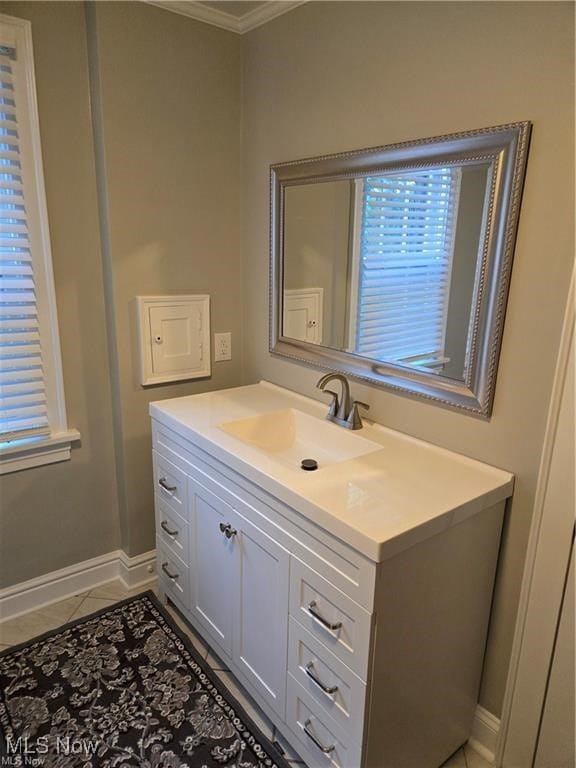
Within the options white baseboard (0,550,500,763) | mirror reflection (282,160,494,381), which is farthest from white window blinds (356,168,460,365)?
white baseboard (0,550,500,763)

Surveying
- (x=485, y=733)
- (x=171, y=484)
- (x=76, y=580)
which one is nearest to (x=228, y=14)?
(x=171, y=484)

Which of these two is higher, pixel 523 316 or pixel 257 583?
pixel 523 316

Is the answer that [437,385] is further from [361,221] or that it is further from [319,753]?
[319,753]

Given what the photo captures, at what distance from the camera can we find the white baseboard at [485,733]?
5.00ft

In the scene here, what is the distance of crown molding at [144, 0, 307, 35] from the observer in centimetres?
182

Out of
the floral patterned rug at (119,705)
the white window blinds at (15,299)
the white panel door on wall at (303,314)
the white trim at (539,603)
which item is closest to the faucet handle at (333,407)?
the white panel door on wall at (303,314)

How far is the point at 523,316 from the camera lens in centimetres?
129

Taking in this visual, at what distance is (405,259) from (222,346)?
102 cm

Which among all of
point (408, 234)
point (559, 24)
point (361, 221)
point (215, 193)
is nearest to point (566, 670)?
point (408, 234)

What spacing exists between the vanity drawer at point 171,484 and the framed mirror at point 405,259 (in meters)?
0.65

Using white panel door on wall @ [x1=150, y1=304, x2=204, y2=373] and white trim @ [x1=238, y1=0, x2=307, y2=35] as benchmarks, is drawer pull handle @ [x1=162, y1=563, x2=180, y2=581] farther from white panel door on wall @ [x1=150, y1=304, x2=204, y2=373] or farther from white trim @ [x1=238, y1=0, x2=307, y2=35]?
white trim @ [x1=238, y1=0, x2=307, y2=35]

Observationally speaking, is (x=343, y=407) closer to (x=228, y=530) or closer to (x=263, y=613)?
(x=228, y=530)

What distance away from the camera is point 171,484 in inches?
75.0

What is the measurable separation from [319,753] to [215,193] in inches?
79.3
